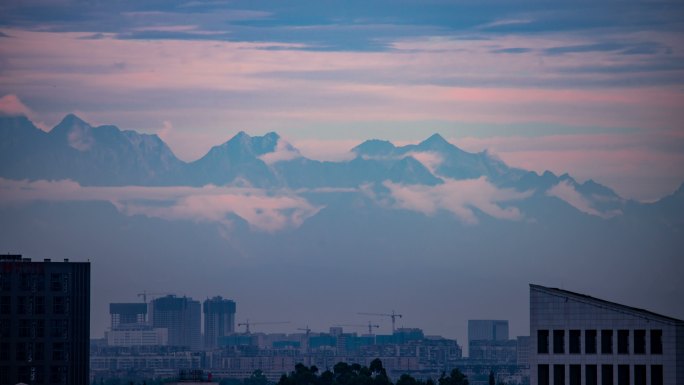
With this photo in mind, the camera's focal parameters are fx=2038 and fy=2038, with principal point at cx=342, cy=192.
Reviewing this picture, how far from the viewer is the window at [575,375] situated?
418ft

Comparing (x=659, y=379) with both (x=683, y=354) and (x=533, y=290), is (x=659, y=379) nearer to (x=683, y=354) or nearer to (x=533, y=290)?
(x=683, y=354)

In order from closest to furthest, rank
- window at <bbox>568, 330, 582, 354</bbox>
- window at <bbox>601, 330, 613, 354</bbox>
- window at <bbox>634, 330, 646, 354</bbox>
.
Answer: window at <bbox>634, 330, 646, 354</bbox>
window at <bbox>601, 330, 613, 354</bbox>
window at <bbox>568, 330, 582, 354</bbox>

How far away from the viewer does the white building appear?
126 m

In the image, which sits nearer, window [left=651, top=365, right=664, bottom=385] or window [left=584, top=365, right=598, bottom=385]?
window [left=651, top=365, right=664, bottom=385]

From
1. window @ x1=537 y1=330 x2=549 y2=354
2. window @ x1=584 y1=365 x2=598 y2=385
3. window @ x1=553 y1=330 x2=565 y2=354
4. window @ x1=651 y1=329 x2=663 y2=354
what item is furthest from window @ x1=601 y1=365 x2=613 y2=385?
window @ x1=537 y1=330 x2=549 y2=354

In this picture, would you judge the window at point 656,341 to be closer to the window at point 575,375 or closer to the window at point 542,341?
the window at point 575,375

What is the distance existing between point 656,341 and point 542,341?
725 cm

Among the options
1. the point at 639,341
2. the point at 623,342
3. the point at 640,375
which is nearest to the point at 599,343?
the point at 623,342

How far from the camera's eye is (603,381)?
4985 inches

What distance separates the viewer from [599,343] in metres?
127

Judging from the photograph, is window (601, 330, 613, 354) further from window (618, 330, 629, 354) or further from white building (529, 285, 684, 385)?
window (618, 330, 629, 354)

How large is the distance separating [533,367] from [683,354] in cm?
952

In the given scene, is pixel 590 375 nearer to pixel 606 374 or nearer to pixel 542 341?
pixel 606 374

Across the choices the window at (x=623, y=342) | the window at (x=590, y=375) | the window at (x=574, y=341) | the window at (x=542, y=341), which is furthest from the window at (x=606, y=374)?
the window at (x=542, y=341)
